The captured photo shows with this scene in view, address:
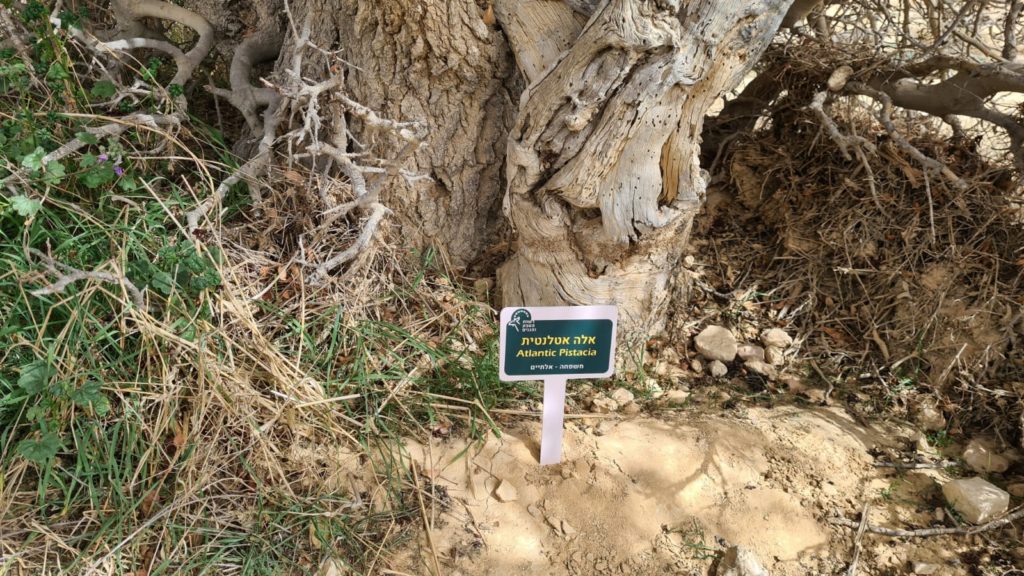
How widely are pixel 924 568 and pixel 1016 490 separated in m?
0.55

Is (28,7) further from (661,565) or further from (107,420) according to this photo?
(661,565)

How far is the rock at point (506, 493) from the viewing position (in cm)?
222

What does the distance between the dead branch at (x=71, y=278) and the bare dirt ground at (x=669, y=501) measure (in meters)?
0.93

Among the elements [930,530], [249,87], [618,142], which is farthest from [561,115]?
[930,530]

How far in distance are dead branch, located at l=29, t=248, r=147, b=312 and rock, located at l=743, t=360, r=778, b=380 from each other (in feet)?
6.88

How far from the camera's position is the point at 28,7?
234 centimetres

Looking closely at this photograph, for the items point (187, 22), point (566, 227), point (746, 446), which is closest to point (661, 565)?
point (746, 446)

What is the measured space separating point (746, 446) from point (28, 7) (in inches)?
105

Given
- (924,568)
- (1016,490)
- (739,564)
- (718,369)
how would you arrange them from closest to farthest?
(739,564), (924,568), (1016,490), (718,369)

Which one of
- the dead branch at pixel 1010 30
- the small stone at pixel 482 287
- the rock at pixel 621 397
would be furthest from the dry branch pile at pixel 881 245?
the small stone at pixel 482 287

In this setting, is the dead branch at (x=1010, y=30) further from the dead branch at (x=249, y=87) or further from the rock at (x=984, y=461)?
the dead branch at (x=249, y=87)

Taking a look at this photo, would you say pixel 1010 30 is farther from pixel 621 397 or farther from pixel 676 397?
pixel 621 397

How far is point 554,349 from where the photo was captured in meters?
2.22

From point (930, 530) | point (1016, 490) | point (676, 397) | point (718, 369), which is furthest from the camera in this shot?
point (718, 369)
